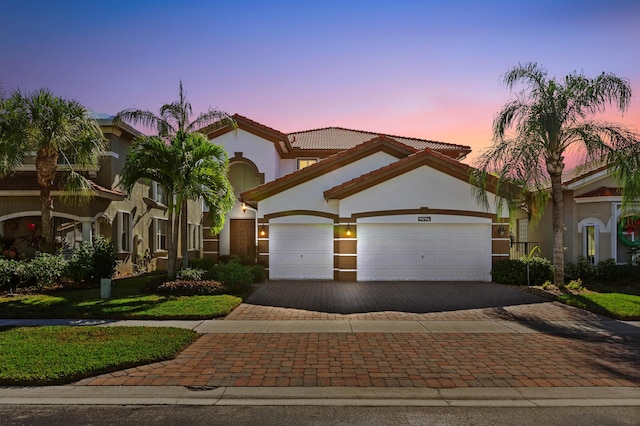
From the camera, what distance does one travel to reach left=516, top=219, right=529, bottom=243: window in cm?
2337

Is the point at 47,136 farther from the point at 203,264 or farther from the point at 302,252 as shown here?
the point at 302,252

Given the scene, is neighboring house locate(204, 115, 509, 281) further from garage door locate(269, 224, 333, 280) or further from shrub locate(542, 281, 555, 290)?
shrub locate(542, 281, 555, 290)

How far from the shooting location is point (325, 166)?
19.5 m

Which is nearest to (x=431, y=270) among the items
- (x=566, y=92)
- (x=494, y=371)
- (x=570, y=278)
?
(x=570, y=278)

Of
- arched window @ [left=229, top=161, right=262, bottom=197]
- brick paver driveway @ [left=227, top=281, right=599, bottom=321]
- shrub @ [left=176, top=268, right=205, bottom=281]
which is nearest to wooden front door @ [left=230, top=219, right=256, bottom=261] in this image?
arched window @ [left=229, top=161, right=262, bottom=197]

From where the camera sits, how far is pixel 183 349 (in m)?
8.12

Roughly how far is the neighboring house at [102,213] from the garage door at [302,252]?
22.9 feet

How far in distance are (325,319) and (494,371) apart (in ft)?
15.1

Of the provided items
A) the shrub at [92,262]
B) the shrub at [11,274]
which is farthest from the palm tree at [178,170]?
the shrub at [11,274]

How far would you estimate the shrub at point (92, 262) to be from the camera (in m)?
15.6

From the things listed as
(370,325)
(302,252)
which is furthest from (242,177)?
(370,325)

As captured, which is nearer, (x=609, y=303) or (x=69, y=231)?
(x=609, y=303)

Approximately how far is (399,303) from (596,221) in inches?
439

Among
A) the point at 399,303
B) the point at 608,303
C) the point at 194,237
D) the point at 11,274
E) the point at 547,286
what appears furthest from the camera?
the point at 194,237
